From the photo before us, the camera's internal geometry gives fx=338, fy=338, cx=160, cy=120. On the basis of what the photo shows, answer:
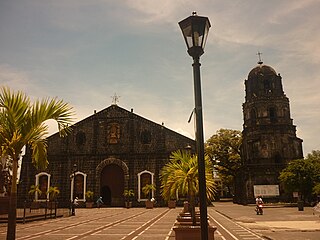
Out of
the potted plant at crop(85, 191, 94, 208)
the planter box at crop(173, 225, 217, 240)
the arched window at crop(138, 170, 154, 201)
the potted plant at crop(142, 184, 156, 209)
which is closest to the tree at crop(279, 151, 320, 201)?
the potted plant at crop(142, 184, 156, 209)

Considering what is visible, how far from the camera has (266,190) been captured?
131 feet

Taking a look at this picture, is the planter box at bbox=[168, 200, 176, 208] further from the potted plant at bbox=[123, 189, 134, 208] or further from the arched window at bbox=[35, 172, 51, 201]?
the arched window at bbox=[35, 172, 51, 201]

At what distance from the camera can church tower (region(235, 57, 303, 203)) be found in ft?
134

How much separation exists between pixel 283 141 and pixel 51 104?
132 ft

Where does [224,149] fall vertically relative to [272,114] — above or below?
below

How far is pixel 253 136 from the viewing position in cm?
4447

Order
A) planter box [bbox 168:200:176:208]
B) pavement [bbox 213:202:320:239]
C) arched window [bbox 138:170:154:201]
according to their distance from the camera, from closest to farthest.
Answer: pavement [bbox 213:202:320:239] < planter box [bbox 168:200:176:208] < arched window [bbox 138:170:154:201]

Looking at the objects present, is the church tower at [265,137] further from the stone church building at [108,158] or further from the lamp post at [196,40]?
the lamp post at [196,40]

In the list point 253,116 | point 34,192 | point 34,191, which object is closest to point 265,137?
point 253,116

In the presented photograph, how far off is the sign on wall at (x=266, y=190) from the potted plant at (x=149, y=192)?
478 inches

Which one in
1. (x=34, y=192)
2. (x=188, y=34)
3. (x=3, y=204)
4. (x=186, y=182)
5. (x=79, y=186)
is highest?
(x=188, y=34)

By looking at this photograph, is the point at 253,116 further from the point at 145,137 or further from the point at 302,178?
the point at 145,137

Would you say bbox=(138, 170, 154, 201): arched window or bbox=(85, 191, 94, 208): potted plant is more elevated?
bbox=(138, 170, 154, 201): arched window

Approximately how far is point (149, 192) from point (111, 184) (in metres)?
5.17
